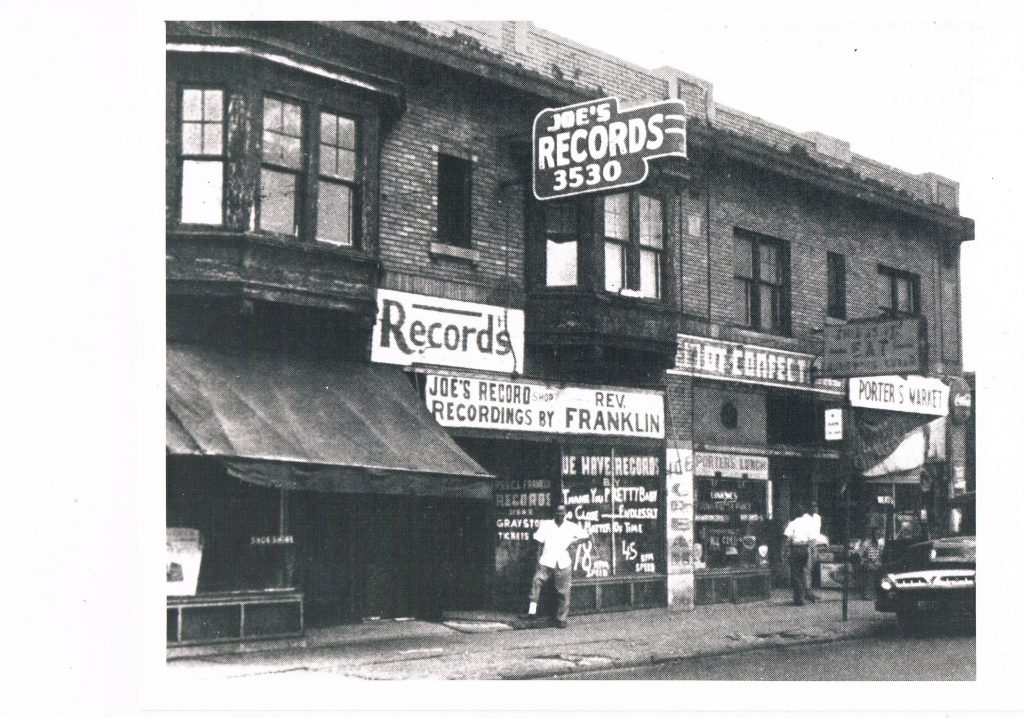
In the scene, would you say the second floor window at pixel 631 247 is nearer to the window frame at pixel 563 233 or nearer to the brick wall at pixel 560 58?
the window frame at pixel 563 233

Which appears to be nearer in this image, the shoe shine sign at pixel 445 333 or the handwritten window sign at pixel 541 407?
the shoe shine sign at pixel 445 333

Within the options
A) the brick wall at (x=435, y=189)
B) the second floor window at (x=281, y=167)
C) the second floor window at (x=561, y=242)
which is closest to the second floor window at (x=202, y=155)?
the second floor window at (x=281, y=167)

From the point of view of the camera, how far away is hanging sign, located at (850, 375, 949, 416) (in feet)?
79.8

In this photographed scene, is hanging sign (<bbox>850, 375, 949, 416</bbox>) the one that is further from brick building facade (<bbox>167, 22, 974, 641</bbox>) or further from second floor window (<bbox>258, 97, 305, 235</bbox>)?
second floor window (<bbox>258, 97, 305, 235</bbox>)

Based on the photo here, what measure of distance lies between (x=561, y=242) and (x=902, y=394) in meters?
9.02

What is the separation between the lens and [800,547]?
21516 mm

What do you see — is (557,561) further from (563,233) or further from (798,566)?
(798,566)

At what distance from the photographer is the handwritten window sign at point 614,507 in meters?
19.7

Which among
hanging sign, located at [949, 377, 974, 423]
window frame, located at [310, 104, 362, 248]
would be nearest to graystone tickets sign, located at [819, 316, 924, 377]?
hanging sign, located at [949, 377, 974, 423]

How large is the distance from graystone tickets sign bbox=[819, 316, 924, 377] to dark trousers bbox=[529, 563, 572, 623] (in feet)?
22.7

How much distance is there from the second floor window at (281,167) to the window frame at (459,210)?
289cm
